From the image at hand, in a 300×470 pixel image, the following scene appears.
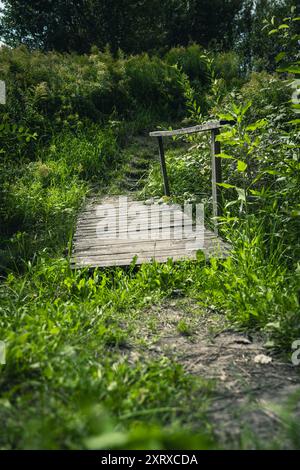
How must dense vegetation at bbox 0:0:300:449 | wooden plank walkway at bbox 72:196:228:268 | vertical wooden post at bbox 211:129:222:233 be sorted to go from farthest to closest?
vertical wooden post at bbox 211:129:222:233, wooden plank walkway at bbox 72:196:228:268, dense vegetation at bbox 0:0:300:449

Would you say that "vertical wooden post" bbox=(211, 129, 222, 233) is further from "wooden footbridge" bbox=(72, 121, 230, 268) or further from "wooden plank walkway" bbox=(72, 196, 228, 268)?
"wooden plank walkway" bbox=(72, 196, 228, 268)

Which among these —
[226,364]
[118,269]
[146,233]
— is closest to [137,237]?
[146,233]

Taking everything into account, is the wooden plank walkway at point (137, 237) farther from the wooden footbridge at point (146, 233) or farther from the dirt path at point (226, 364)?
the dirt path at point (226, 364)

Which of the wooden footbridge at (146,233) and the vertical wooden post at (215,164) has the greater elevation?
the vertical wooden post at (215,164)

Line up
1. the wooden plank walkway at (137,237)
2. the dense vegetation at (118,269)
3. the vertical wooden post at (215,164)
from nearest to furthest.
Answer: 1. the dense vegetation at (118,269)
2. the wooden plank walkway at (137,237)
3. the vertical wooden post at (215,164)

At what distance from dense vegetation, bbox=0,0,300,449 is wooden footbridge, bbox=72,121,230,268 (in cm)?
19

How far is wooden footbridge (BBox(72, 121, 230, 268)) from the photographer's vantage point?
388cm

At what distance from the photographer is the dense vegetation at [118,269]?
63.9 inches

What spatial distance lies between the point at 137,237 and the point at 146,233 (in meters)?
0.15

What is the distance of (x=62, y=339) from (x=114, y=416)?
0.63 m

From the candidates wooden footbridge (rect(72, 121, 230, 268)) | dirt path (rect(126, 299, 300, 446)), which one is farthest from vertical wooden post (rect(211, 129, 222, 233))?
dirt path (rect(126, 299, 300, 446))

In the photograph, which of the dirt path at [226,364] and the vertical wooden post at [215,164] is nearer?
the dirt path at [226,364]

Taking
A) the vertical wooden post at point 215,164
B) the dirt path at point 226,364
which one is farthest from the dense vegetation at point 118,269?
the vertical wooden post at point 215,164

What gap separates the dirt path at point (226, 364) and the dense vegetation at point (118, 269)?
0.22 feet
